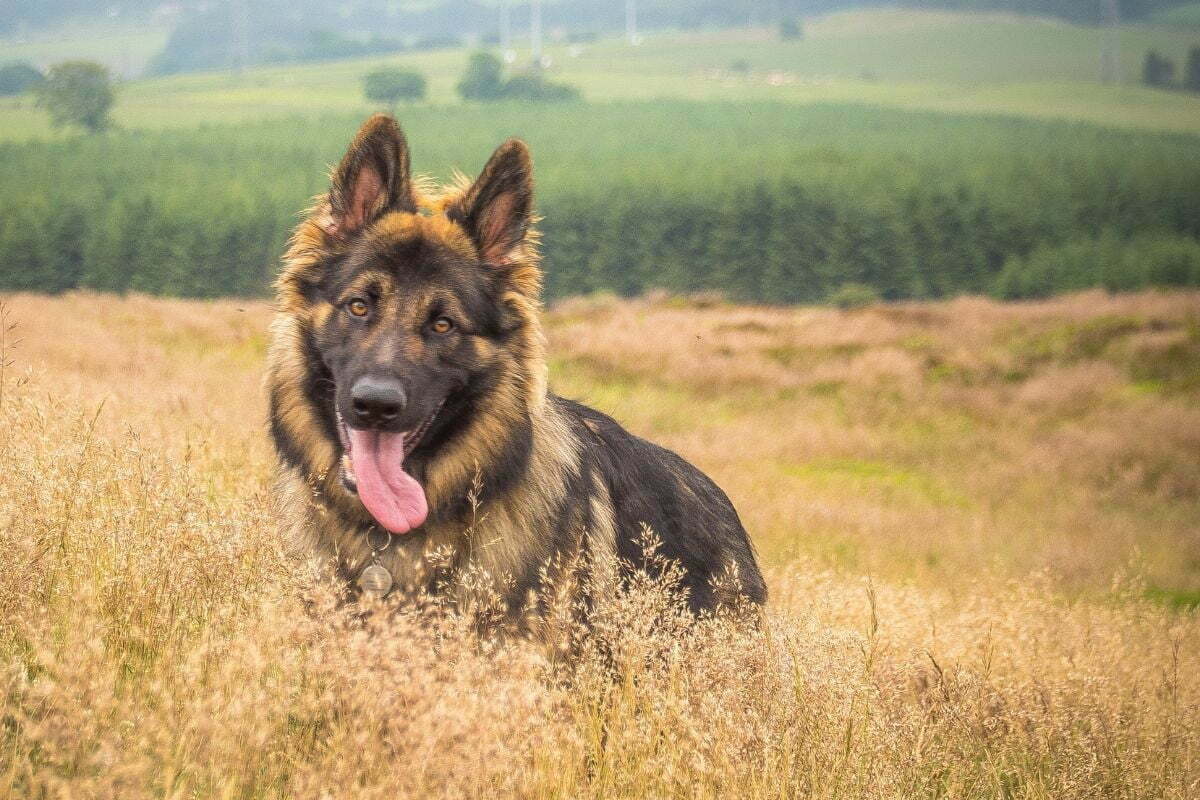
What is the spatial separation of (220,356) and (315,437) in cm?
1436

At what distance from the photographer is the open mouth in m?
4.47

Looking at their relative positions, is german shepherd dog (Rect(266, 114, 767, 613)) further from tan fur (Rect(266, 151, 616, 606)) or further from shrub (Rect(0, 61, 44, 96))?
shrub (Rect(0, 61, 44, 96))

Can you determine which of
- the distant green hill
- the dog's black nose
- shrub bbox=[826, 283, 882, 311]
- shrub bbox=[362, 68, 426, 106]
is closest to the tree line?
Answer: shrub bbox=[826, 283, 882, 311]

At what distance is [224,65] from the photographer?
3969 inches

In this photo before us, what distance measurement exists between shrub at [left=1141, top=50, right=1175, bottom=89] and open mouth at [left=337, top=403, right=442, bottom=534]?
131 meters

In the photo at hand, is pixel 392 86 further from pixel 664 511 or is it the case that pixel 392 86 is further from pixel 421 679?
A: pixel 421 679

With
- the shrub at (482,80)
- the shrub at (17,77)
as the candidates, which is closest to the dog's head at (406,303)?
the shrub at (17,77)

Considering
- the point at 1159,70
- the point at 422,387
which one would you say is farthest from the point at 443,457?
the point at 1159,70

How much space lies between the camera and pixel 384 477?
4.51 m

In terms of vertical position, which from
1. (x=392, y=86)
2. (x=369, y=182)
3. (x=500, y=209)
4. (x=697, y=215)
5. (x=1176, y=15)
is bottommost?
(x=697, y=215)

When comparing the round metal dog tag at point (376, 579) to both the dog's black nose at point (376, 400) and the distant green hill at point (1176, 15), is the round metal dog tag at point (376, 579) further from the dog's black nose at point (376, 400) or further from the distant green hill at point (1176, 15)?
the distant green hill at point (1176, 15)

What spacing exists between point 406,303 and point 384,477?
0.69 metres

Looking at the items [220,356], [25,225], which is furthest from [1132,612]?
[25,225]

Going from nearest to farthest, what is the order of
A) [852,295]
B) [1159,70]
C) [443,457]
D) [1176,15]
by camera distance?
[443,457] < [852,295] < [1159,70] < [1176,15]
